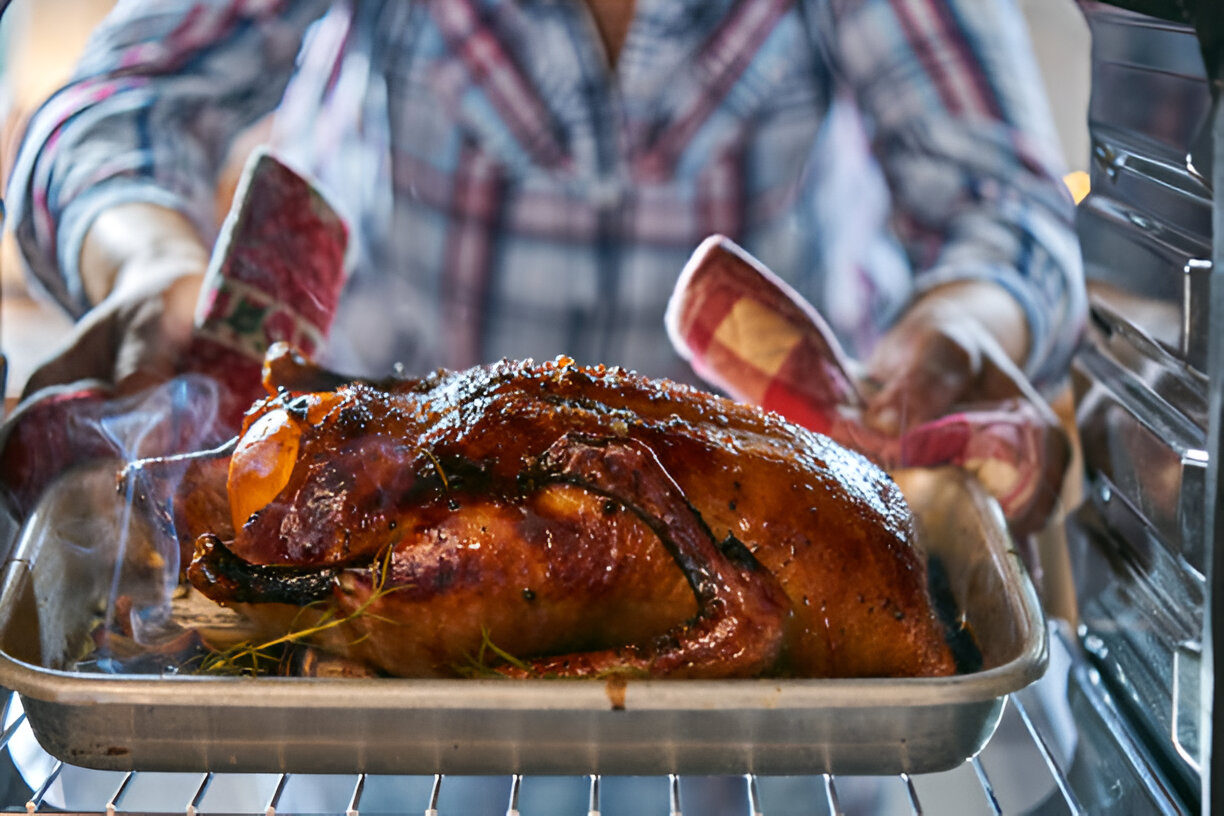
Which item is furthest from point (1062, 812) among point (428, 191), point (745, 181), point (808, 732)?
point (428, 191)

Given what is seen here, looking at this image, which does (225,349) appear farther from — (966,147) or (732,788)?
(966,147)

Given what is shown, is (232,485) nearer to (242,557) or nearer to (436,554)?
(242,557)

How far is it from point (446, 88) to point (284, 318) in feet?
1.97

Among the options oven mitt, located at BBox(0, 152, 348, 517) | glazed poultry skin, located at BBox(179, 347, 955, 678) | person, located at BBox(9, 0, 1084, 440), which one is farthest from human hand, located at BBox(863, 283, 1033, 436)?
oven mitt, located at BBox(0, 152, 348, 517)

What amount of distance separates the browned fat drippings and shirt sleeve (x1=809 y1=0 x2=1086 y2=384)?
2.85ft

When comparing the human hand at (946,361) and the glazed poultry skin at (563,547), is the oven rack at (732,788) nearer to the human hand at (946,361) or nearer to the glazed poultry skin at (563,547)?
the glazed poultry skin at (563,547)

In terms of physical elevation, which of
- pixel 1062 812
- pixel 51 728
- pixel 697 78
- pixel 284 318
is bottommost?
pixel 1062 812

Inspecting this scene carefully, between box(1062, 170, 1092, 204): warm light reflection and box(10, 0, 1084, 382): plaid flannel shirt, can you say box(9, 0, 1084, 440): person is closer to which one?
box(10, 0, 1084, 382): plaid flannel shirt

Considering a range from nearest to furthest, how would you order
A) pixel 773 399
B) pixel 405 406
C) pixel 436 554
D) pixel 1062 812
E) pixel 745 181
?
pixel 1062 812 → pixel 436 554 → pixel 405 406 → pixel 773 399 → pixel 745 181

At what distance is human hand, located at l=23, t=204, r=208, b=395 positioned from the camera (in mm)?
1330

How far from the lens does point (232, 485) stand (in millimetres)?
1172

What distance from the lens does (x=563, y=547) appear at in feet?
3.58

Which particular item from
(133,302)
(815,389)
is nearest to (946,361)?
(815,389)

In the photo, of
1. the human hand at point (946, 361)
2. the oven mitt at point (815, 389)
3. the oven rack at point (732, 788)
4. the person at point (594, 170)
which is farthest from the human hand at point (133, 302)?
the human hand at point (946, 361)
